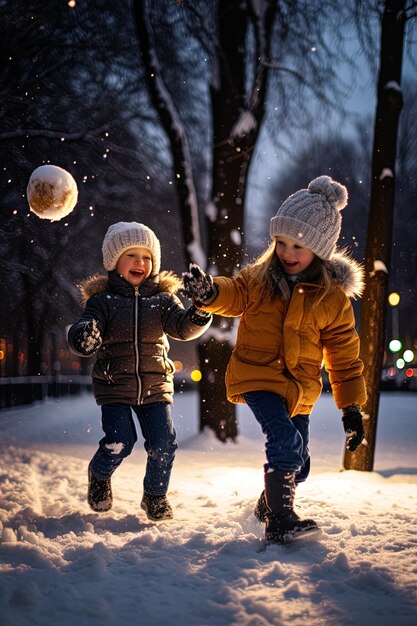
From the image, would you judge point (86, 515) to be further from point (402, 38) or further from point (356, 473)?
point (402, 38)

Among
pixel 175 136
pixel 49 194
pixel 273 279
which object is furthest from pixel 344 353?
pixel 175 136

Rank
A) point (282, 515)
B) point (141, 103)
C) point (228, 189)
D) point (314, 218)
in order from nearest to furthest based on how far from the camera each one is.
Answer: point (282, 515) → point (314, 218) → point (228, 189) → point (141, 103)

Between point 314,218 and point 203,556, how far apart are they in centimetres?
213

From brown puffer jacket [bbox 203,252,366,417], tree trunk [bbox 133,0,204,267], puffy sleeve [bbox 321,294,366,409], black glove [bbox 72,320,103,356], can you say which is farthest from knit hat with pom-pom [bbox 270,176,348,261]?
tree trunk [bbox 133,0,204,267]

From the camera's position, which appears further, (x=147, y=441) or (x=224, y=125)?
(x=224, y=125)

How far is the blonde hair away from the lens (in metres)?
3.90

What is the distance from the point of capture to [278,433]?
3611mm

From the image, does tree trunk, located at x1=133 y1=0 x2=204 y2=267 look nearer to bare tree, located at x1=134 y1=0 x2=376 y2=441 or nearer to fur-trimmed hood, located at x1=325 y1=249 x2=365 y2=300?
bare tree, located at x1=134 y1=0 x2=376 y2=441

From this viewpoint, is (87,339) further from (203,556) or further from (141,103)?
(141,103)

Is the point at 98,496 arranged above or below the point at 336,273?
below

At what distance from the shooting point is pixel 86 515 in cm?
410

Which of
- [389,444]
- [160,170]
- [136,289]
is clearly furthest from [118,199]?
[136,289]

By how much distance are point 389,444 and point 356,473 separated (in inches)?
136

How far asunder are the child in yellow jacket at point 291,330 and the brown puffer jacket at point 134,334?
1.15 ft
